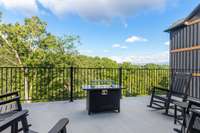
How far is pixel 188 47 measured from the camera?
5.28 metres

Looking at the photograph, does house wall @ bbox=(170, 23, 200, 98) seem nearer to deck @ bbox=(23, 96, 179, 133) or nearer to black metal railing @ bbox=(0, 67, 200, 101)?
black metal railing @ bbox=(0, 67, 200, 101)

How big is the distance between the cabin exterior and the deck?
2513mm

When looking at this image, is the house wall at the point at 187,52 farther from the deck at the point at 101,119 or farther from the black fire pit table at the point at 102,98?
the black fire pit table at the point at 102,98

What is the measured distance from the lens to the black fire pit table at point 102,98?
3059mm

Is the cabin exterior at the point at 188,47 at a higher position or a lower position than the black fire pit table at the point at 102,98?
higher

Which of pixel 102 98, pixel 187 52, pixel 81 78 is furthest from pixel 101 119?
pixel 187 52

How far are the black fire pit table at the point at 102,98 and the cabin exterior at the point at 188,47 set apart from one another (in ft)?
10.9

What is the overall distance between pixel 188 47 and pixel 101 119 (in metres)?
4.22

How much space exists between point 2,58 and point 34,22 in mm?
3320

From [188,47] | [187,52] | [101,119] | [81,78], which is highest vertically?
[188,47]

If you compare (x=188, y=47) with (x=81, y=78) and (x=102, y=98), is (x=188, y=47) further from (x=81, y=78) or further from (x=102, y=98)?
(x=81, y=78)

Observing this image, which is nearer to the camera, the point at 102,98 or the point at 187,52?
the point at 102,98

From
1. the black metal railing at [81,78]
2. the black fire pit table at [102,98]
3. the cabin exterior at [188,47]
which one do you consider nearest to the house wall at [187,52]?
the cabin exterior at [188,47]

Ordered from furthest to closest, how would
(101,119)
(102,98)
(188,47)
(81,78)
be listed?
(81,78) → (188,47) → (102,98) → (101,119)
